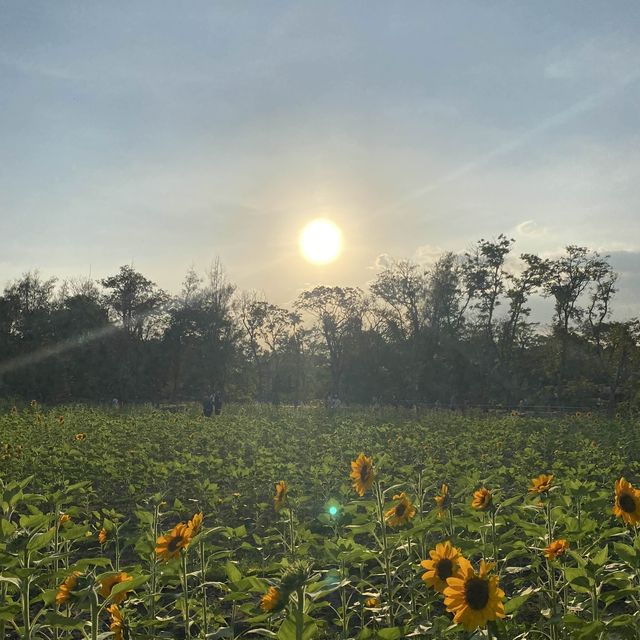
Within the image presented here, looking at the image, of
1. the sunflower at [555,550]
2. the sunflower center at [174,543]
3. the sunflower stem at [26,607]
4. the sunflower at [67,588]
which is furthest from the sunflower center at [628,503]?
the sunflower stem at [26,607]

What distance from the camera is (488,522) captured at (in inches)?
114

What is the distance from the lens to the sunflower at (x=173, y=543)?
2.19 metres

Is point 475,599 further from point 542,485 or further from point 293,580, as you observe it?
point 542,485

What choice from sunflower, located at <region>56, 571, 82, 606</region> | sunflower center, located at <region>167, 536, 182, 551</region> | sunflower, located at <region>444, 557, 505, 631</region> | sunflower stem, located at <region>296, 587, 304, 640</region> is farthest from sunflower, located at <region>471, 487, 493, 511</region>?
sunflower, located at <region>56, 571, 82, 606</region>

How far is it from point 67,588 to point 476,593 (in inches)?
51.9

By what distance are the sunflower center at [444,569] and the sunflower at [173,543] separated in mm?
831

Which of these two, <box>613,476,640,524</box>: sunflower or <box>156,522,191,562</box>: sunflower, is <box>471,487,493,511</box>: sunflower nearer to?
<box>613,476,640,524</box>: sunflower

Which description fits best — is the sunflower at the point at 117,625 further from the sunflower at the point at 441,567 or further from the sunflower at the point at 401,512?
the sunflower at the point at 401,512

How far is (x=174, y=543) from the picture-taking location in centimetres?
221

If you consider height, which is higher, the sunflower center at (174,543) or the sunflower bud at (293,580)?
the sunflower bud at (293,580)

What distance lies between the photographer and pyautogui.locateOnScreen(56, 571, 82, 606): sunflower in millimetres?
2014

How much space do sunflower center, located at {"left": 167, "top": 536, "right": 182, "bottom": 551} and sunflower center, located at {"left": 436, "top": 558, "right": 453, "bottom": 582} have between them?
0.88 metres

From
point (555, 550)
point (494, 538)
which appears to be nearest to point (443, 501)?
point (494, 538)

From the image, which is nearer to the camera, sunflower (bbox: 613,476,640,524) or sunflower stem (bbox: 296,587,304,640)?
sunflower stem (bbox: 296,587,304,640)
